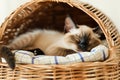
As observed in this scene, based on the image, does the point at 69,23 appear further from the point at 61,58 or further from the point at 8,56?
the point at 8,56

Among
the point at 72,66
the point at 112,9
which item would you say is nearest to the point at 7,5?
the point at 112,9

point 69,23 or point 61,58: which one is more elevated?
point 69,23

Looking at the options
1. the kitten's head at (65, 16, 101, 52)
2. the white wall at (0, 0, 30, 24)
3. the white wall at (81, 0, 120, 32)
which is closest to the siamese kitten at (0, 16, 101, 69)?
the kitten's head at (65, 16, 101, 52)

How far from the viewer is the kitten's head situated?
1.26 metres

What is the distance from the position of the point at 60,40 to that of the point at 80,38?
0.14 meters

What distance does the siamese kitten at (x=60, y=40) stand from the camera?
4.21 feet

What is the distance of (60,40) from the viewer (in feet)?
4.56

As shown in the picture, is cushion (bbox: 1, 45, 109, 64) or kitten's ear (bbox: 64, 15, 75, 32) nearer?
cushion (bbox: 1, 45, 109, 64)

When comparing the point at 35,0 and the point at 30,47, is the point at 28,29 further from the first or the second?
the point at 35,0

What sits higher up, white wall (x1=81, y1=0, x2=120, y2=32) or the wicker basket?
white wall (x1=81, y1=0, x2=120, y2=32)

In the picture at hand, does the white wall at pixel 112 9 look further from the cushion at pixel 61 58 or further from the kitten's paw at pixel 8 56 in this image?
the kitten's paw at pixel 8 56

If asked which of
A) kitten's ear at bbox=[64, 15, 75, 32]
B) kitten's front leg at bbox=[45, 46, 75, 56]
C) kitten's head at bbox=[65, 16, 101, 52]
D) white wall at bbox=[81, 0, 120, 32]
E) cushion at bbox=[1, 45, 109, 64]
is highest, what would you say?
white wall at bbox=[81, 0, 120, 32]

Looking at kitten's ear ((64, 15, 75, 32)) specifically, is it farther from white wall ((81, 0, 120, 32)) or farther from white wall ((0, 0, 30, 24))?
white wall ((0, 0, 30, 24))

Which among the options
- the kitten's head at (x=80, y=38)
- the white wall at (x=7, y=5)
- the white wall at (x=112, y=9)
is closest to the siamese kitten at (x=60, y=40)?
the kitten's head at (x=80, y=38)
